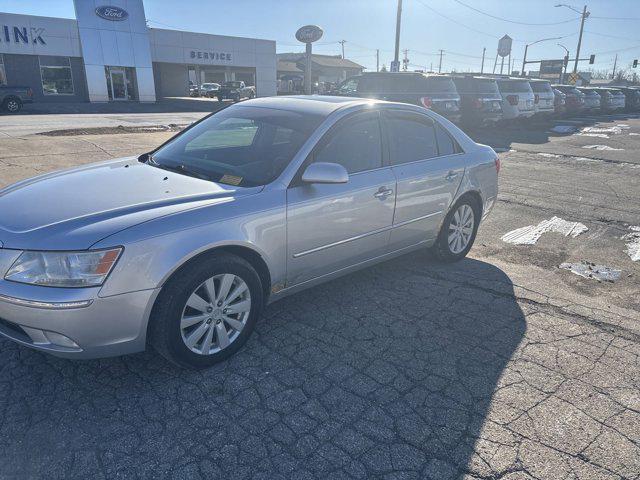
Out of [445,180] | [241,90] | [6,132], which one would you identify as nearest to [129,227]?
[445,180]

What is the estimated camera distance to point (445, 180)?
4625mm

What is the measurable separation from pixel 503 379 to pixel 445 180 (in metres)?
2.08

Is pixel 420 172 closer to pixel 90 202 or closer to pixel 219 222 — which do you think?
pixel 219 222

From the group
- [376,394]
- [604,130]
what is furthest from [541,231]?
[604,130]

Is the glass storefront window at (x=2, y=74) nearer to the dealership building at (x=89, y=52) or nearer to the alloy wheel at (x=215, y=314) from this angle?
the dealership building at (x=89, y=52)

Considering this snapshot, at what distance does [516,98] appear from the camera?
19188mm

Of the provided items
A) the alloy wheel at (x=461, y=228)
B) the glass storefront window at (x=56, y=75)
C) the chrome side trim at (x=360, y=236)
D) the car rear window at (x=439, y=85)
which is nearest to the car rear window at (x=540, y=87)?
the car rear window at (x=439, y=85)

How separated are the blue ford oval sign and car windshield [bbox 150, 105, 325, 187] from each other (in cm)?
3552

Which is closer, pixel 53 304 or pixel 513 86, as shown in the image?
pixel 53 304

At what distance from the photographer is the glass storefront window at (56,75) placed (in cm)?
3384

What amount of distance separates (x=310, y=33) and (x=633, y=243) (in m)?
18.3

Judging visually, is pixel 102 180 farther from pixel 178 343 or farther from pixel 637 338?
pixel 637 338

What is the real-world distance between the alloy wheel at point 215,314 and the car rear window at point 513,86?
770 inches

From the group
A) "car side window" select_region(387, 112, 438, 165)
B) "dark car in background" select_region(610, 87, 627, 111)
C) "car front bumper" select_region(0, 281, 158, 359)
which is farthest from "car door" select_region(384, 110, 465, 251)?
"dark car in background" select_region(610, 87, 627, 111)
